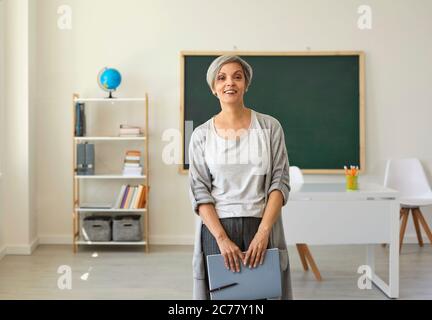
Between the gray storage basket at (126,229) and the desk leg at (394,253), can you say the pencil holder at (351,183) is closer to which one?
the desk leg at (394,253)

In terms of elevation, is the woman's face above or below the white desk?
above

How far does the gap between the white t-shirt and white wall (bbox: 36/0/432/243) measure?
354 centimetres

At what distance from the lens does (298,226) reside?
3.57 meters

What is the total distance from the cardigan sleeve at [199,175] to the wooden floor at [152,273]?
2079mm

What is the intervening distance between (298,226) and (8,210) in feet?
9.22

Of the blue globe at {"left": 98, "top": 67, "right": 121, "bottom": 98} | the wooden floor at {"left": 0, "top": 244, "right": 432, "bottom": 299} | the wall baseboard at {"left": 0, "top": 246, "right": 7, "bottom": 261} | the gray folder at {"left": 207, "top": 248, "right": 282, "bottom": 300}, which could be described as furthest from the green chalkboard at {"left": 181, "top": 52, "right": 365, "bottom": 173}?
the gray folder at {"left": 207, "top": 248, "right": 282, "bottom": 300}

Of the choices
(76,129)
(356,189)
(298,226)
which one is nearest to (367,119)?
(356,189)

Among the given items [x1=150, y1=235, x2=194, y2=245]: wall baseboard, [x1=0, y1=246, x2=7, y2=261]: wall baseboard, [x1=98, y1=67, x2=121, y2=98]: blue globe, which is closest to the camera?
[x1=0, y1=246, x2=7, y2=261]: wall baseboard

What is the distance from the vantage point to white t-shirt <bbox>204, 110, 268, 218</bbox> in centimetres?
168

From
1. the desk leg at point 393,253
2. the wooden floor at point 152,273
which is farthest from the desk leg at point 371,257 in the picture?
the desk leg at point 393,253

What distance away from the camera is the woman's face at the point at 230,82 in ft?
5.52

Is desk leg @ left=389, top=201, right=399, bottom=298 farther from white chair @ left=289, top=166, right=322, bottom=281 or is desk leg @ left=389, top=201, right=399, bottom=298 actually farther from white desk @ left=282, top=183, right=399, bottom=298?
white chair @ left=289, top=166, right=322, bottom=281

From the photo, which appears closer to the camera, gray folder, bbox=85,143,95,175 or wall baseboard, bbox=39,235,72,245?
gray folder, bbox=85,143,95,175

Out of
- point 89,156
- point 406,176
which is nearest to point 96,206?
point 89,156
